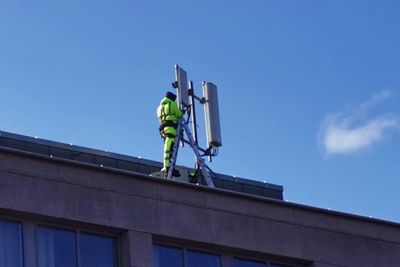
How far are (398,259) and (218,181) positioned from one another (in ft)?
17.5

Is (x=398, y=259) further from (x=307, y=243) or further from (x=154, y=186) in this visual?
(x=154, y=186)

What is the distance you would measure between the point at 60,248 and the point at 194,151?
806 cm

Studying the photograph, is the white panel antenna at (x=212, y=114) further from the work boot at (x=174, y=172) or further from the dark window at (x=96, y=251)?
the dark window at (x=96, y=251)

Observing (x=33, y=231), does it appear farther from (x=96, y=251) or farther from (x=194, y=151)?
(x=194, y=151)

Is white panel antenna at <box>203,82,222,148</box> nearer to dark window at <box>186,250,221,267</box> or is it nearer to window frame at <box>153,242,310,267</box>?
window frame at <box>153,242,310,267</box>

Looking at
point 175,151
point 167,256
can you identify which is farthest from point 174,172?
point 167,256

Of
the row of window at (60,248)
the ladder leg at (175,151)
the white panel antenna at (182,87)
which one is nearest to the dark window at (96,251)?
the row of window at (60,248)

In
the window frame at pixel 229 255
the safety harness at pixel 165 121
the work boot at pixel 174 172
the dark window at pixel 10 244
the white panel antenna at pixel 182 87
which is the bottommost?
the dark window at pixel 10 244

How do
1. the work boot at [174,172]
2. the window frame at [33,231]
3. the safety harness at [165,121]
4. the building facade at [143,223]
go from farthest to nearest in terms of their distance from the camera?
the safety harness at [165,121] → the work boot at [174,172] → the building facade at [143,223] → the window frame at [33,231]

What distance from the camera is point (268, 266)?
35.7 m

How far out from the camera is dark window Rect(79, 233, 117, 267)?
32.8 metres

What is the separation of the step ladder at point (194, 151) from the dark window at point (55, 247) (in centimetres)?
530

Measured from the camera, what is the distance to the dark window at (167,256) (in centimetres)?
3391

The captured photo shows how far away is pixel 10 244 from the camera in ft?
104
